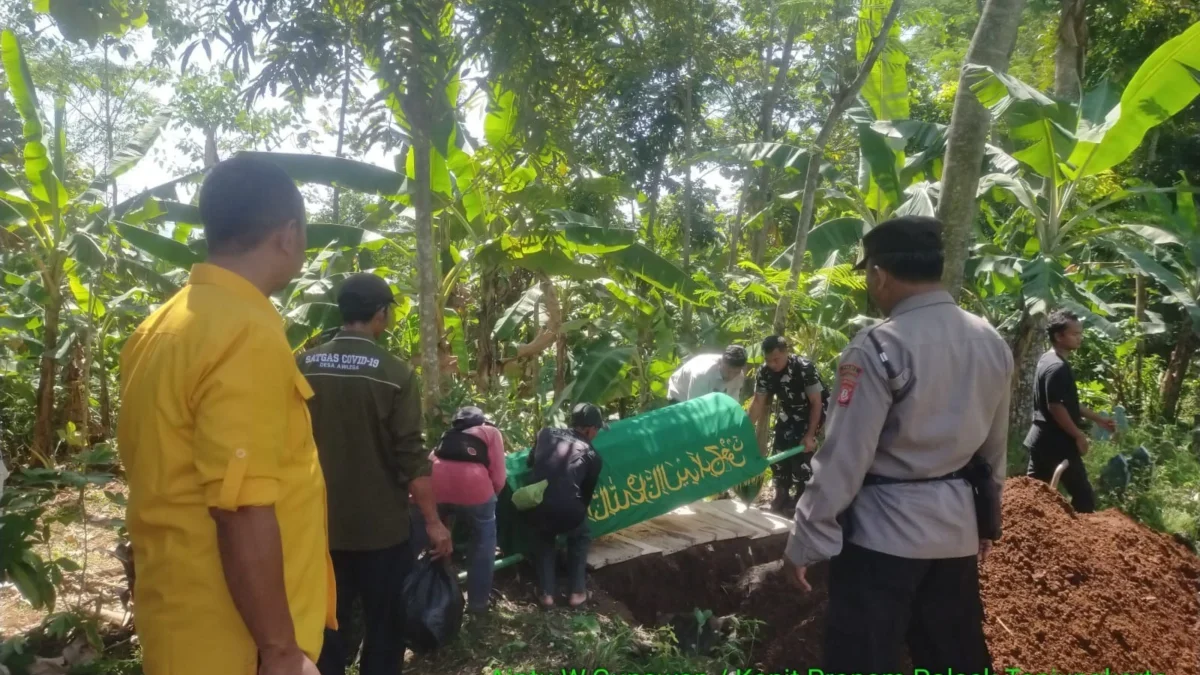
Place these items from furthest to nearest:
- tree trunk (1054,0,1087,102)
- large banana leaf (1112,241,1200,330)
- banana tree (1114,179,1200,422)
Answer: tree trunk (1054,0,1087,102), banana tree (1114,179,1200,422), large banana leaf (1112,241,1200,330)

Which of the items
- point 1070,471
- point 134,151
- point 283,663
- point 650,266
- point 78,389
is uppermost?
point 134,151

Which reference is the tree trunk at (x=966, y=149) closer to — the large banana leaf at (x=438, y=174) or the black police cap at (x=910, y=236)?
the black police cap at (x=910, y=236)

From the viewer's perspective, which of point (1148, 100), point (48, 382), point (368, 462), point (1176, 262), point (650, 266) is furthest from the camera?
point (1176, 262)

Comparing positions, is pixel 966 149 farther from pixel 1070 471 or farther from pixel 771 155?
pixel 771 155

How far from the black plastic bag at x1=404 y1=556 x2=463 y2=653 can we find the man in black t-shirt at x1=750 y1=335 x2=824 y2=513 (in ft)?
10.7

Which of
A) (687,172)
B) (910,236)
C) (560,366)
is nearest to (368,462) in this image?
(910,236)

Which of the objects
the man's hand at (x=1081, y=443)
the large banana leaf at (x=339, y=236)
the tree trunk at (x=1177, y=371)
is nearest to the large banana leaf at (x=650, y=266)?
the large banana leaf at (x=339, y=236)

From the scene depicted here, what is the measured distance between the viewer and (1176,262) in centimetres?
905

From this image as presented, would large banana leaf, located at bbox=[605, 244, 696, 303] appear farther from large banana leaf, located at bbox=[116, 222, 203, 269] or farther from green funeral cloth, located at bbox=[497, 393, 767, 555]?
large banana leaf, located at bbox=[116, 222, 203, 269]

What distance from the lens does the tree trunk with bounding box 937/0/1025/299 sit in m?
4.02

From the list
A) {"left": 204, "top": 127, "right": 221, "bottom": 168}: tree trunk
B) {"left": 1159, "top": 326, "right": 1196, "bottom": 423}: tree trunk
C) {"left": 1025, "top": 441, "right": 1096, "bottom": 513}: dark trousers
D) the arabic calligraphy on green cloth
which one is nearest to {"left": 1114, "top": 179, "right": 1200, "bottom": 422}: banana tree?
{"left": 1159, "top": 326, "right": 1196, "bottom": 423}: tree trunk

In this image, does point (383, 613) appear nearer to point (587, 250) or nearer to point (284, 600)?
point (284, 600)

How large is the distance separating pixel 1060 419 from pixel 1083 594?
57.7 inches

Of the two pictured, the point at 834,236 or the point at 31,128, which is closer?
the point at 31,128
